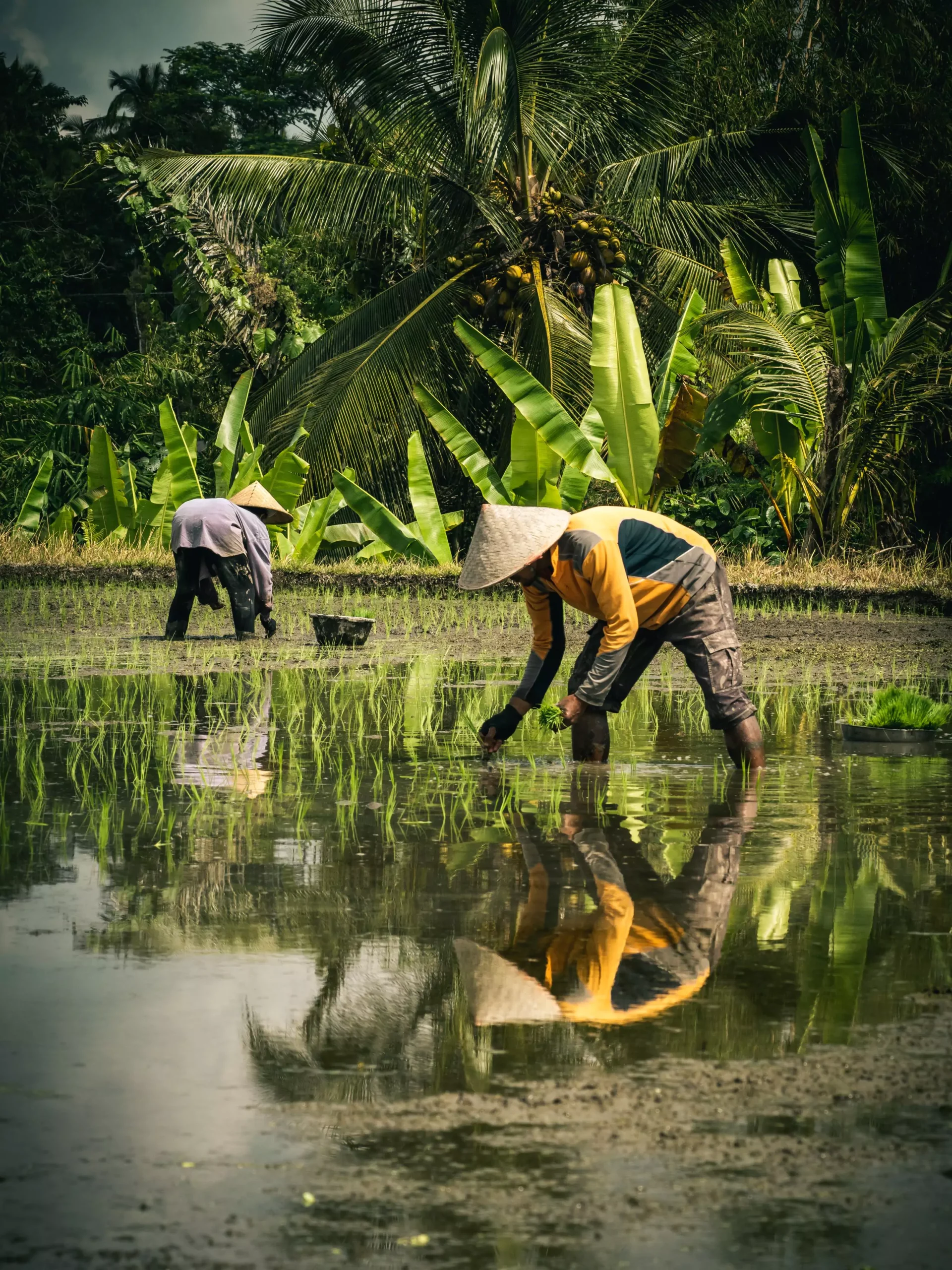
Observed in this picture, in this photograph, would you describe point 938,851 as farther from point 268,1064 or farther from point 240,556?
point 240,556

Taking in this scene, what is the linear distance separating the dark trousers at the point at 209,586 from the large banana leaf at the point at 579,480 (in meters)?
4.55

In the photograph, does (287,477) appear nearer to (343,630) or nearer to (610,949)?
(343,630)

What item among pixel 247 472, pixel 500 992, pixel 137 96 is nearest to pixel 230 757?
pixel 500 992

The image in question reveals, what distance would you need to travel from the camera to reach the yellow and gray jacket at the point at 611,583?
6570mm

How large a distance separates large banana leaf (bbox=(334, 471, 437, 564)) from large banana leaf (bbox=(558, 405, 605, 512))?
225 centimetres


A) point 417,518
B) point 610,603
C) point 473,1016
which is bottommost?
point 473,1016

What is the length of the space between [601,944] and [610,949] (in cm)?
A: 5

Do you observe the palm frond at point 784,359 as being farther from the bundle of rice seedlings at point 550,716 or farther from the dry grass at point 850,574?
the bundle of rice seedlings at point 550,716

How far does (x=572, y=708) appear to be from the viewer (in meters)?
6.83

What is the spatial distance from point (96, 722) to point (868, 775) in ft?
13.1

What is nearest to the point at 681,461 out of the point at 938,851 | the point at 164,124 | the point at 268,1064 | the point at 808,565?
the point at 808,565

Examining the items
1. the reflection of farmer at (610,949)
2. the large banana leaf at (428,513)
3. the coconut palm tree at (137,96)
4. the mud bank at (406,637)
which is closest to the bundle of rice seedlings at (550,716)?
the reflection of farmer at (610,949)

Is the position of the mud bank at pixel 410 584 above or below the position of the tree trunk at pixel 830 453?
below

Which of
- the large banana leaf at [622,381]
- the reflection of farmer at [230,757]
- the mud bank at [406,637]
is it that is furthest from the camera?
the large banana leaf at [622,381]
